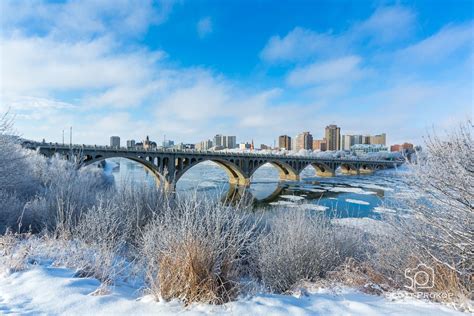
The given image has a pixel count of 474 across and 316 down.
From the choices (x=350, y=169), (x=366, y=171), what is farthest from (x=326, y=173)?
(x=366, y=171)

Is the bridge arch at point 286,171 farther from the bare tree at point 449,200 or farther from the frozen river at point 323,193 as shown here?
the bare tree at point 449,200

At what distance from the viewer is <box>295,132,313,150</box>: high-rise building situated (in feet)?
468

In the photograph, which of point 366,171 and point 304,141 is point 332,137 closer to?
point 304,141

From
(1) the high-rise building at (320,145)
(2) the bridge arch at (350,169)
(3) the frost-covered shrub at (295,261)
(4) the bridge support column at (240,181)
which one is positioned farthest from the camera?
(1) the high-rise building at (320,145)

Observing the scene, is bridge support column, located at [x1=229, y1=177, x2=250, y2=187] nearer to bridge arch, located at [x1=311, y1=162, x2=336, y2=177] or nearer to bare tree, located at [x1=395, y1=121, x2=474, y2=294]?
bridge arch, located at [x1=311, y1=162, x2=336, y2=177]

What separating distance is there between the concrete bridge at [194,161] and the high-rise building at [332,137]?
7323 centimetres

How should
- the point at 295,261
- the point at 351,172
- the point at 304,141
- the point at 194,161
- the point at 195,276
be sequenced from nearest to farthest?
the point at 195,276, the point at 295,261, the point at 194,161, the point at 351,172, the point at 304,141

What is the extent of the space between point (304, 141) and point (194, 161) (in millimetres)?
113305

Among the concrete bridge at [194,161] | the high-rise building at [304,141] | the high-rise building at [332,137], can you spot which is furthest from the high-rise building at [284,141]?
the concrete bridge at [194,161]

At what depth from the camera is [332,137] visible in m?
145

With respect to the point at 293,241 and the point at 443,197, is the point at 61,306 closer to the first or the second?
the point at 293,241

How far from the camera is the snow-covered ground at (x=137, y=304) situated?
2.91 metres

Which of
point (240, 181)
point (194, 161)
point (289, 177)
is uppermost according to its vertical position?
point (194, 161)

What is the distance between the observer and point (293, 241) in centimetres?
565
